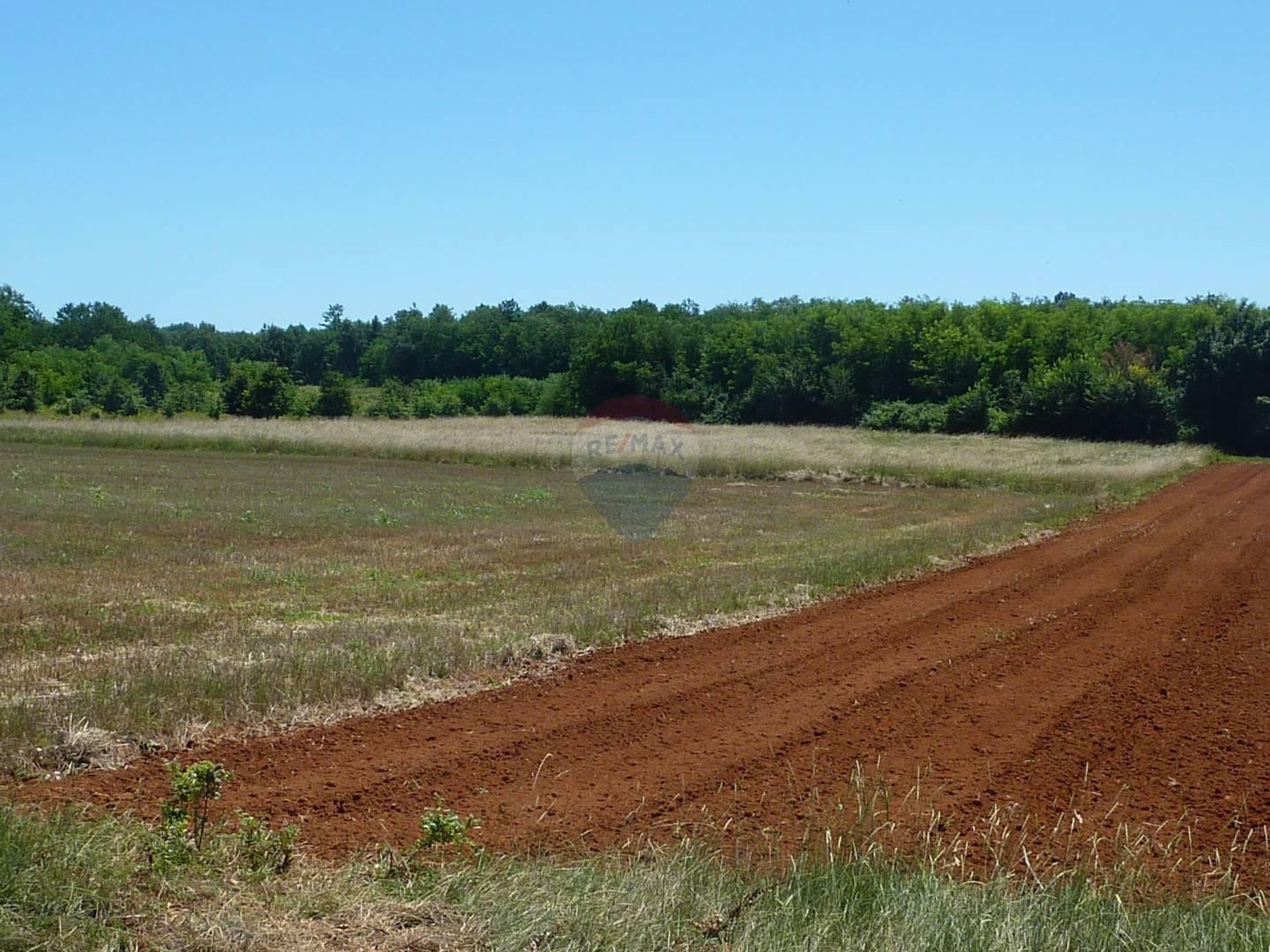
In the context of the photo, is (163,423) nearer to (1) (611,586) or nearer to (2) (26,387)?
(2) (26,387)

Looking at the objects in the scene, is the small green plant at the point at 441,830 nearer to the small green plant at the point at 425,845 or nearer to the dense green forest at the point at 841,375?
the small green plant at the point at 425,845

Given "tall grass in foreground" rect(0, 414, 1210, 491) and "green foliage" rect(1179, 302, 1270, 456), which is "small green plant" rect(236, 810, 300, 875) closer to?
"tall grass in foreground" rect(0, 414, 1210, 491)

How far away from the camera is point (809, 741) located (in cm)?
886

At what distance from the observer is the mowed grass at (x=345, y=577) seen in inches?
384

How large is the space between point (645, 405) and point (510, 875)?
88645 millimetres

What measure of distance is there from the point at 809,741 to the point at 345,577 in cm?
1064

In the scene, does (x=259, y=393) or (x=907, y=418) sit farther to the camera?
(x=259, y=393)

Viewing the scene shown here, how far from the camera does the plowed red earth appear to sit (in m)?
7.15

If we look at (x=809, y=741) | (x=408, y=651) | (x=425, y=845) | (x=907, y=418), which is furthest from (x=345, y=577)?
(x=907, y=418)

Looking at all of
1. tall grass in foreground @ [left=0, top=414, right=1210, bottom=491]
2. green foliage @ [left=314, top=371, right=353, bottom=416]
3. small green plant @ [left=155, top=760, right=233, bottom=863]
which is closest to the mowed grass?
small green plant @ [left=155, top=760, right=233, bottom=863]

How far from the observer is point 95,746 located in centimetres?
798

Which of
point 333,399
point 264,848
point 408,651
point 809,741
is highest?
point 333,399

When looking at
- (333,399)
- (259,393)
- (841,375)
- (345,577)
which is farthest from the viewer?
(841,375)

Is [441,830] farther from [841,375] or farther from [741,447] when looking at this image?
[841,375]
